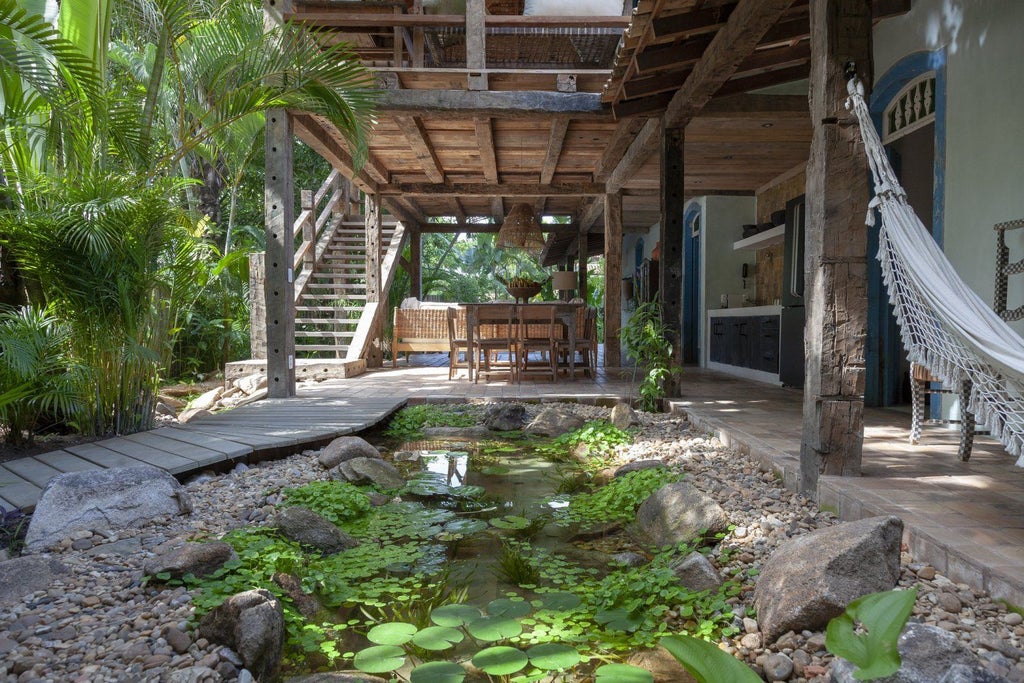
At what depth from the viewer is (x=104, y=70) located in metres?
4.41

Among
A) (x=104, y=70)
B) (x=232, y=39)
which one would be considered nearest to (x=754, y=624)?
(x=104, y=70)

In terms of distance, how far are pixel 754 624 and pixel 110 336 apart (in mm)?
3793

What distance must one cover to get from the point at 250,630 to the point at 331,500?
140 cm

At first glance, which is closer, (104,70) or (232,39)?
(104,70)

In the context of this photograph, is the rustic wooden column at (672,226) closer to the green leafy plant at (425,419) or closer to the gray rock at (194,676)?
the green leafy plant at (425,419)

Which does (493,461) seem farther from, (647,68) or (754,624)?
(647,68)

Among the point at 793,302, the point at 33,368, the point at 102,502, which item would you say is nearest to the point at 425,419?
the point at 33,368

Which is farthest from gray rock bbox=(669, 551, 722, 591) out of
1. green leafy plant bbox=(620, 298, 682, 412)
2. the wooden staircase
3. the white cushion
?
the wooden staircase

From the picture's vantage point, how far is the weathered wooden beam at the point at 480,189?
31.3ft

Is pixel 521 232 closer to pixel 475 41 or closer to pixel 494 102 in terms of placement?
pixel 494 102

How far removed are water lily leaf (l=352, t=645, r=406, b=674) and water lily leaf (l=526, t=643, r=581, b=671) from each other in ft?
1.19

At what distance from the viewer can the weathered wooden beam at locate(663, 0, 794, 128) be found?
146 inches

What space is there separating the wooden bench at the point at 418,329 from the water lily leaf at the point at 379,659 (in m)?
8.51

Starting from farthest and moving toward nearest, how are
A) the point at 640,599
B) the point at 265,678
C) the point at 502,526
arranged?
the point at 502,526 → the point at 640,599 → the point at 265,678
